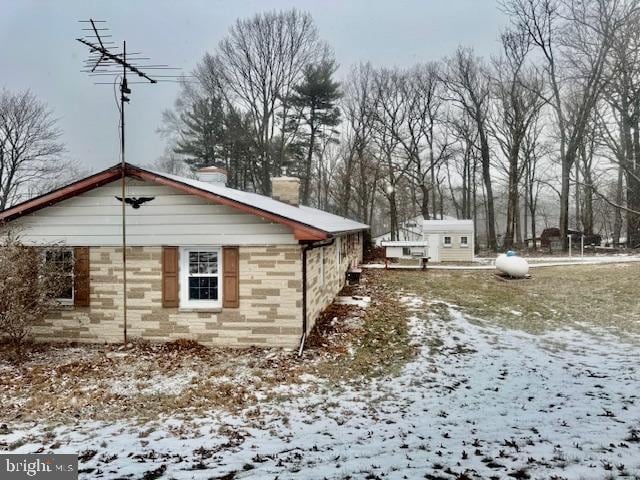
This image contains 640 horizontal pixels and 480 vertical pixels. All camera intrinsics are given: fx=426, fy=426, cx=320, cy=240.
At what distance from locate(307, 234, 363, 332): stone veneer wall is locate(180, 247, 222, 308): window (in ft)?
6.70

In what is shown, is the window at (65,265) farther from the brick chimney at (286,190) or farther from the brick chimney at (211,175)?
the brick chimney at (286,190)

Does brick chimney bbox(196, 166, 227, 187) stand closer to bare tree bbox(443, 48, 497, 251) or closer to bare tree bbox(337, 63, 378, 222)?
bare tree bbox(337, 63, 378, 222)

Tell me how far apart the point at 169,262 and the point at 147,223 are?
974mm

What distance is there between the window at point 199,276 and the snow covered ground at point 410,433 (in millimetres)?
3382

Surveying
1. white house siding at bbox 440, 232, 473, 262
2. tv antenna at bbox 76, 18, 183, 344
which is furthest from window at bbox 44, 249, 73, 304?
white house siding at bbox 440, 232, 473, 262

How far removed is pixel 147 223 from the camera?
30.2ft

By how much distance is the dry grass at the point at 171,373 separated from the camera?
20.2 ft

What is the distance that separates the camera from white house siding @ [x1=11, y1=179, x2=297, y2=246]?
29.5 feet

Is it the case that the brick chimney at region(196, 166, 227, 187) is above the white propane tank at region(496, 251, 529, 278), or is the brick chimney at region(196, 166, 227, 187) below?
above

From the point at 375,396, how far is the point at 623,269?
18175 millimetres

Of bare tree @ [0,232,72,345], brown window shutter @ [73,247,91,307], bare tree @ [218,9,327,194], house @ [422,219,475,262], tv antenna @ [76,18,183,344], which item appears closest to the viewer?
bare tree @ [0,232,72,345]

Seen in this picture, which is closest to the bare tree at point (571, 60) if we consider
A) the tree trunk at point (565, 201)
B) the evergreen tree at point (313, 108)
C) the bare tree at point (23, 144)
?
the tree trunk at point (565, 201)

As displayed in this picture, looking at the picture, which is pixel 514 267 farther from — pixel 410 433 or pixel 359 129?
pixel 359 129

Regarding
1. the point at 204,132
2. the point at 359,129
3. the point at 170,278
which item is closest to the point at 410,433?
the point at 170,278
